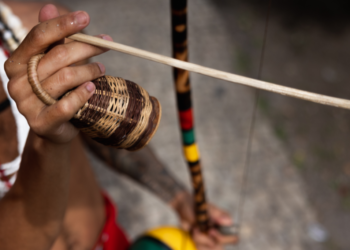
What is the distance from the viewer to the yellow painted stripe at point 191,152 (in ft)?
2.93

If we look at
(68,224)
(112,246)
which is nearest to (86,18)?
(68,224)

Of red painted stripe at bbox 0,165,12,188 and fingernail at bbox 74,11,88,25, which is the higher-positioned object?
fingernail at bbox 74,11,88,25

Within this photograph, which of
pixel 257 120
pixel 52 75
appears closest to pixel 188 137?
pixel 52 75

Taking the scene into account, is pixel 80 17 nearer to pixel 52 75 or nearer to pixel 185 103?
pixel 52 75

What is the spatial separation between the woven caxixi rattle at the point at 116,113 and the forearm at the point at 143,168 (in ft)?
2.01

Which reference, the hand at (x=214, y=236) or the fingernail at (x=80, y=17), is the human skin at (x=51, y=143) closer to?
the fingernail at (x=80, y=17)

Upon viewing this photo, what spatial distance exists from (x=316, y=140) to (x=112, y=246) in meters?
1.65

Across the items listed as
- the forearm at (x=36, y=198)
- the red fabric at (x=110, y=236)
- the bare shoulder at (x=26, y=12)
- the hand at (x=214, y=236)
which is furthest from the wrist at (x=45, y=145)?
the hand at (x=214, y=236)

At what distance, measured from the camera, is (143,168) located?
4.04ft

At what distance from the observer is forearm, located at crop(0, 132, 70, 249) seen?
586mm

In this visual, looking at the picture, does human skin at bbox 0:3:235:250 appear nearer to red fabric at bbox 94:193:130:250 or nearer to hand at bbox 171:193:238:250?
red fabric at bbox 94:193:130:250

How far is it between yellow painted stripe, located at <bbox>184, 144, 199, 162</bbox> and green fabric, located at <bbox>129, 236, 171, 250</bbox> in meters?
0.41

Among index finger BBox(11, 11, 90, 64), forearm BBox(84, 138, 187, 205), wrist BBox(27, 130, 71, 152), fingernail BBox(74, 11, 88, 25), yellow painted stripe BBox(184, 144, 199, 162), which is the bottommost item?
forearm BBox(84, 138, 187, 205)

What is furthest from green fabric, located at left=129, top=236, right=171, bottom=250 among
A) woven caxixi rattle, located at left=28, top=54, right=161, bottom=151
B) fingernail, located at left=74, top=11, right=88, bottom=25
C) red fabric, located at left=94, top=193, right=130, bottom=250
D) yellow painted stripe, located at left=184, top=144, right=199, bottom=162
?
fingernail, located at left=74, top=11, right=88, bottom=25
